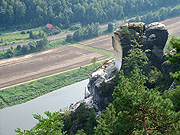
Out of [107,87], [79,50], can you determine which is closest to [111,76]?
[107,87]

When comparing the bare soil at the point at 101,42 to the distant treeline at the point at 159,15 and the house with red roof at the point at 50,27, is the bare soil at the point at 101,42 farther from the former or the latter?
the distant treeline at the point at 159,15

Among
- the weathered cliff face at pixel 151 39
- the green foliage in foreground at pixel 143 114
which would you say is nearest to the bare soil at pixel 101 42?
the weathered cliff face at pixel 151 39

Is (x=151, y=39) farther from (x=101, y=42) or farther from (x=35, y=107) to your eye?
(x=101, y=42)

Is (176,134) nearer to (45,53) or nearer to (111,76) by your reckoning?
(111,76)

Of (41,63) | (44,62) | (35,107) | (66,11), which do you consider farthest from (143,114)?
(66,11)

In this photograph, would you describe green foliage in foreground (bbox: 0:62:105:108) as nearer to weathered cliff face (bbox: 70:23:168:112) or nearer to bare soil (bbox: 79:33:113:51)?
bare soil (bbox: 79:33:113:51)

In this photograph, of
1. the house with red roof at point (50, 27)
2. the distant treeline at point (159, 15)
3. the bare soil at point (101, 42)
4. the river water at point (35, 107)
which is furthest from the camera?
the distant treeline at point (159, 15)
